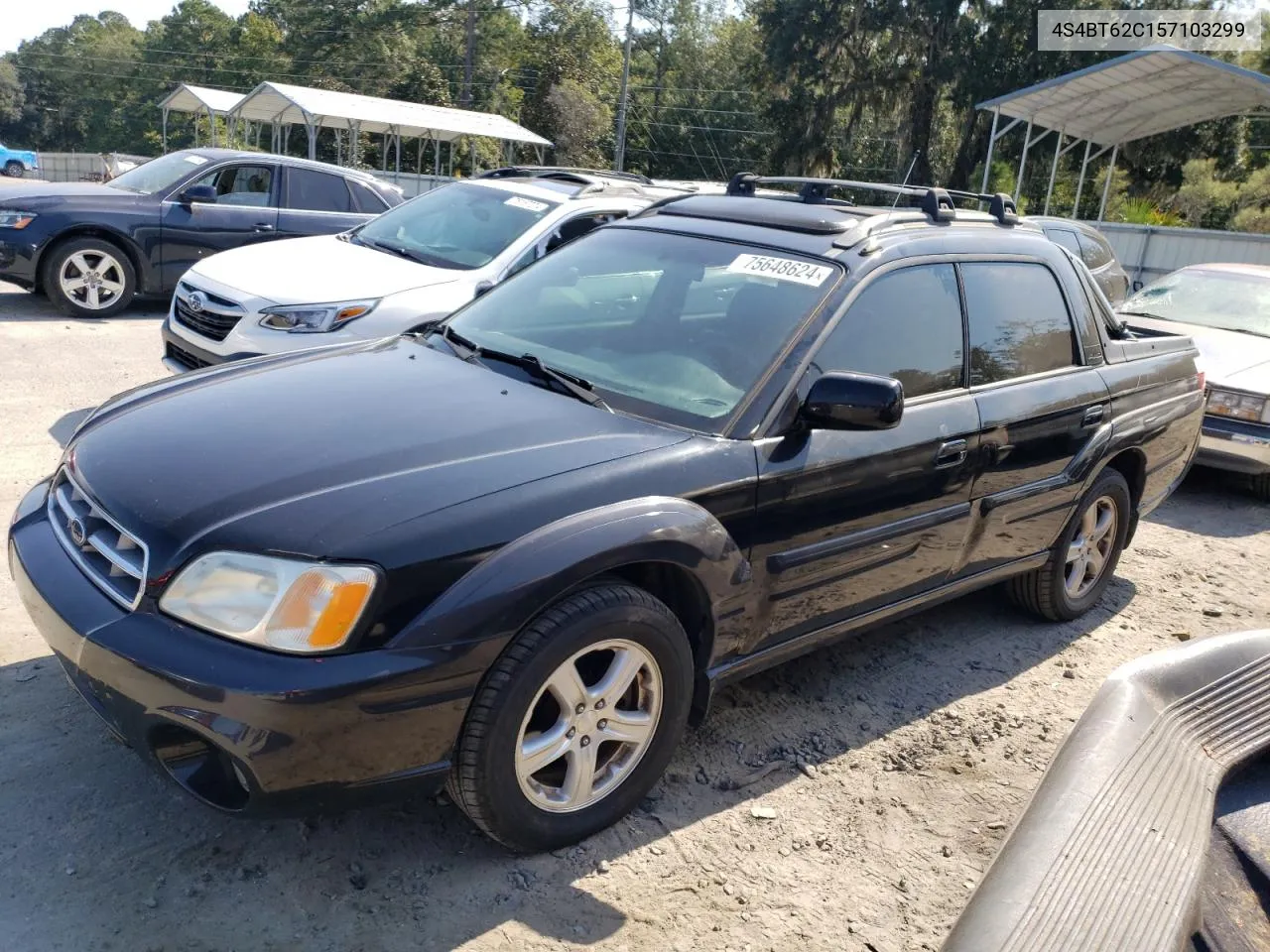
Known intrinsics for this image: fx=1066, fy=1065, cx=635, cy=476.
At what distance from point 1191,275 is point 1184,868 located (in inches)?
356

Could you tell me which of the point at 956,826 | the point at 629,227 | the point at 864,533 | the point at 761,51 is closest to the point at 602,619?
the point at 864,533

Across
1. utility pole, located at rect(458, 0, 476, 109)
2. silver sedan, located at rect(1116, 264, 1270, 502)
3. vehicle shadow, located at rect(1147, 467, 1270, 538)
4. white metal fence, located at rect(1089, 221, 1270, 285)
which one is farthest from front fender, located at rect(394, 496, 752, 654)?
utility pole, located at rect(458, 0, 476, 109)

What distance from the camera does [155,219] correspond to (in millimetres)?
9656

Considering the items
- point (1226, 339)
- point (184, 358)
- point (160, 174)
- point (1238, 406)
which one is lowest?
point (184, 358)

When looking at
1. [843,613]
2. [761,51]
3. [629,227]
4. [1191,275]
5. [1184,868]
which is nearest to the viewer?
[1184,868]

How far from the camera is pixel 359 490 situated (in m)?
2.61

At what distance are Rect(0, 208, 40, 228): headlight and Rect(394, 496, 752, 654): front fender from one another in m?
8.47

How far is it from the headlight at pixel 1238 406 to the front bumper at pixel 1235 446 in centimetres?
4

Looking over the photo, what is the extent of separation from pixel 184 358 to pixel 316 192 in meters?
4.74

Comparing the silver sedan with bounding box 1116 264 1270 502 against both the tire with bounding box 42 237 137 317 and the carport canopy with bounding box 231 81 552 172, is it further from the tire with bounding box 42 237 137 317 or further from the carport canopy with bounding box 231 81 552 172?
the carport canopy with bounding box 231 81 552 172

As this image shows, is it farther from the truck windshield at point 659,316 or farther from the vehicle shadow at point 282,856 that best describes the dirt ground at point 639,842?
the truck windshield at point 659,316

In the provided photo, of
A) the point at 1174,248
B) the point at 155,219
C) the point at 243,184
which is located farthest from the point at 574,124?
the point at 155,219

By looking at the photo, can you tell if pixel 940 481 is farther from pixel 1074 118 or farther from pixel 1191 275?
pixel 1074 118

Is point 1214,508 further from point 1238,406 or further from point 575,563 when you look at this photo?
point 575,563
